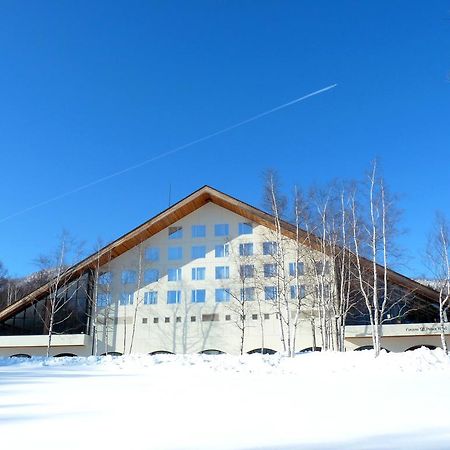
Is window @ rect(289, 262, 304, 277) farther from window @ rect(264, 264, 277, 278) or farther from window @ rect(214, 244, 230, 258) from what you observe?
window @ rect(214, 244, 230, 258)

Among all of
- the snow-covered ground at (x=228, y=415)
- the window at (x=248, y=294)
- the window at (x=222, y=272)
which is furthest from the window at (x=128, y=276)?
the snow-covered ground at (x=228, y=415)

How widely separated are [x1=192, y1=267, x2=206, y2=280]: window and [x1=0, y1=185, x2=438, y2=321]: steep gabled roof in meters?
3.75

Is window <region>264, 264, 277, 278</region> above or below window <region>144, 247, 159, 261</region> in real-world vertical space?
below

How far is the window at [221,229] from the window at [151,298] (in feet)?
18.3

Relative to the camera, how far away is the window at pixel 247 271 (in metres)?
26.6

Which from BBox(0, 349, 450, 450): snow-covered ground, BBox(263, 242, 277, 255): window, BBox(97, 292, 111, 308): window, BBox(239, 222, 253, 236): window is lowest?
BBox(0, 349, 450, 450): snow-covered ground

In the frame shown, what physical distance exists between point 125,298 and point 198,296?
4.82 metres

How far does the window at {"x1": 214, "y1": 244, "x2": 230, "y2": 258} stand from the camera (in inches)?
1126

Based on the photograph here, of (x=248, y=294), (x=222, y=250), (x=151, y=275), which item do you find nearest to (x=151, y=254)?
(x=151, y=275)

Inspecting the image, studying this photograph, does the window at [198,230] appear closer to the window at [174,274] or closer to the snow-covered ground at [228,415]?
the window at [174,274]

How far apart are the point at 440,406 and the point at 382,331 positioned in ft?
69.7

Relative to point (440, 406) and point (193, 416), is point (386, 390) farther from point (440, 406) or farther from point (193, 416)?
point (193, 416)

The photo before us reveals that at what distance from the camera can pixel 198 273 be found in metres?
28.7

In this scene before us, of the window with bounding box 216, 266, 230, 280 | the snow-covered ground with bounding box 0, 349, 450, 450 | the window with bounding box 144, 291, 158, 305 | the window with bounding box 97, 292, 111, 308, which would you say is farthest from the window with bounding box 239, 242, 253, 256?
the snow-covered ground with bounding box 0, 349, 450, 450
